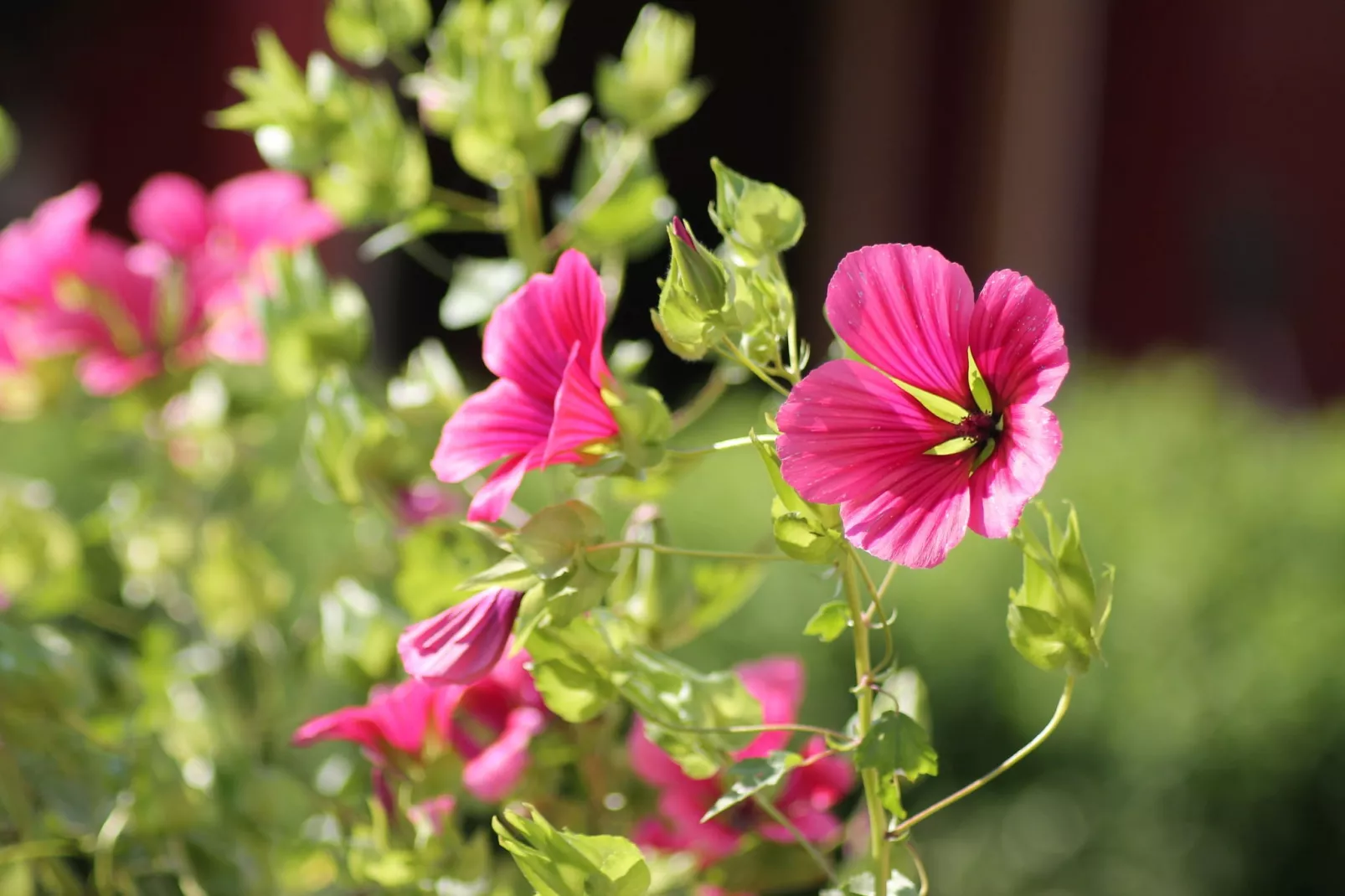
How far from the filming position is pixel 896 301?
14.0 inches

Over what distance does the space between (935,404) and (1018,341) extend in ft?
0.08

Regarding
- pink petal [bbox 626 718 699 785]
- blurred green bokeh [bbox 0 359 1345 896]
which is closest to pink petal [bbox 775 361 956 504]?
pink petal [bbox 626 718 699 785]

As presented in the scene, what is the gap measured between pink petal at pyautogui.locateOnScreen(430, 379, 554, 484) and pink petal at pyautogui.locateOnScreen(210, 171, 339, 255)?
310mm

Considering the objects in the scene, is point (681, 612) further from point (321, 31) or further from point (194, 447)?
point (321, 31)

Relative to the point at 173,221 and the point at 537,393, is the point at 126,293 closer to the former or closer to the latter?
the point at 173,221

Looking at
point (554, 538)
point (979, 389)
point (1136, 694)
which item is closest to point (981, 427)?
point (979, 389)

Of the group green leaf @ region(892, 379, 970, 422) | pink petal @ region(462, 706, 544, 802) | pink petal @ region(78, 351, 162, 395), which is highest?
green leaf @ region(892, 379, 970, 422)

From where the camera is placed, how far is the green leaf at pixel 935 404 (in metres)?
0.36

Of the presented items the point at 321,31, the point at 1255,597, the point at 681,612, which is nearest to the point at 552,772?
the point at 681,612

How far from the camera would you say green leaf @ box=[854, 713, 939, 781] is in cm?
Answer: 36

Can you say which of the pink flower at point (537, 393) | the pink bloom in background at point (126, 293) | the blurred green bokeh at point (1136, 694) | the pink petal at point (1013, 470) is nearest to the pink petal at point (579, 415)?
the pink flower at point (537, 393)

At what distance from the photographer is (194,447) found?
787 millimetres

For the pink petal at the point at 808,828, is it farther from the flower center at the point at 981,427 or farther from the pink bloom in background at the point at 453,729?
the flower center at the point at 981,427

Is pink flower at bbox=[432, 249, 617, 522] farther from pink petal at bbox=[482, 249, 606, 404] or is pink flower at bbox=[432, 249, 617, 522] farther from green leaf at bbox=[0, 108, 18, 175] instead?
green leaf at bbox=[0, 108, 18, 175]
